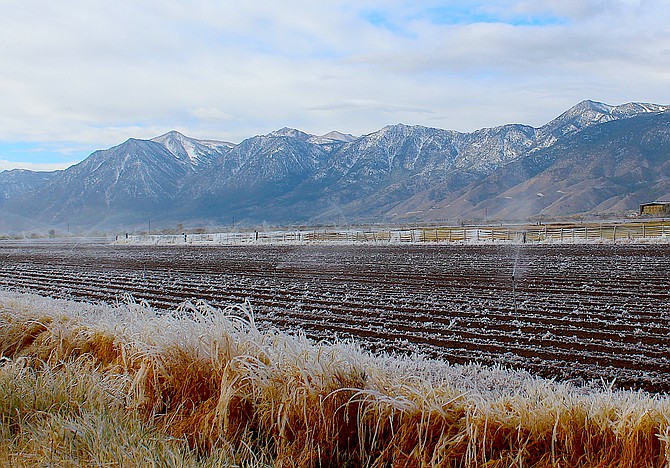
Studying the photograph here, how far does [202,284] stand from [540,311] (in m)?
10.8

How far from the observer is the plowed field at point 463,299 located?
914 cm

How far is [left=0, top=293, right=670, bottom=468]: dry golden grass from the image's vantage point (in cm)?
477

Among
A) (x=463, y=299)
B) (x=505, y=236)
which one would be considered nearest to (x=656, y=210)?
(x=505, y=236)

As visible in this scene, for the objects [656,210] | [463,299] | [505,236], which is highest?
[656,210]

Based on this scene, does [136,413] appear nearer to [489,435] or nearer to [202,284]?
[489,435]

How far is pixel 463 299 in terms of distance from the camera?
15.0m

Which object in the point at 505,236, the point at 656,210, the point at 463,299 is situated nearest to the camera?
the point at 463,299

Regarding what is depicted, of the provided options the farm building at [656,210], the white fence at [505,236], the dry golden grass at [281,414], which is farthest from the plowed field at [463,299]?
the farm building at [656,210]

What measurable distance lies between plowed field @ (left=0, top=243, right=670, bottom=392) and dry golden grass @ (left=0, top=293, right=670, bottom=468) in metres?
2.22

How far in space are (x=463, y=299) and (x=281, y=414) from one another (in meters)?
10.00

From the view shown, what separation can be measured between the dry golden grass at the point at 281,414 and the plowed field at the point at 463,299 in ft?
7.30

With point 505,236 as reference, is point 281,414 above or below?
below

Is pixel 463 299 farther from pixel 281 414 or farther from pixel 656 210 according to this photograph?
Answer: pixel 656 210

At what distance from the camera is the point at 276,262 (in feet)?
96.5
